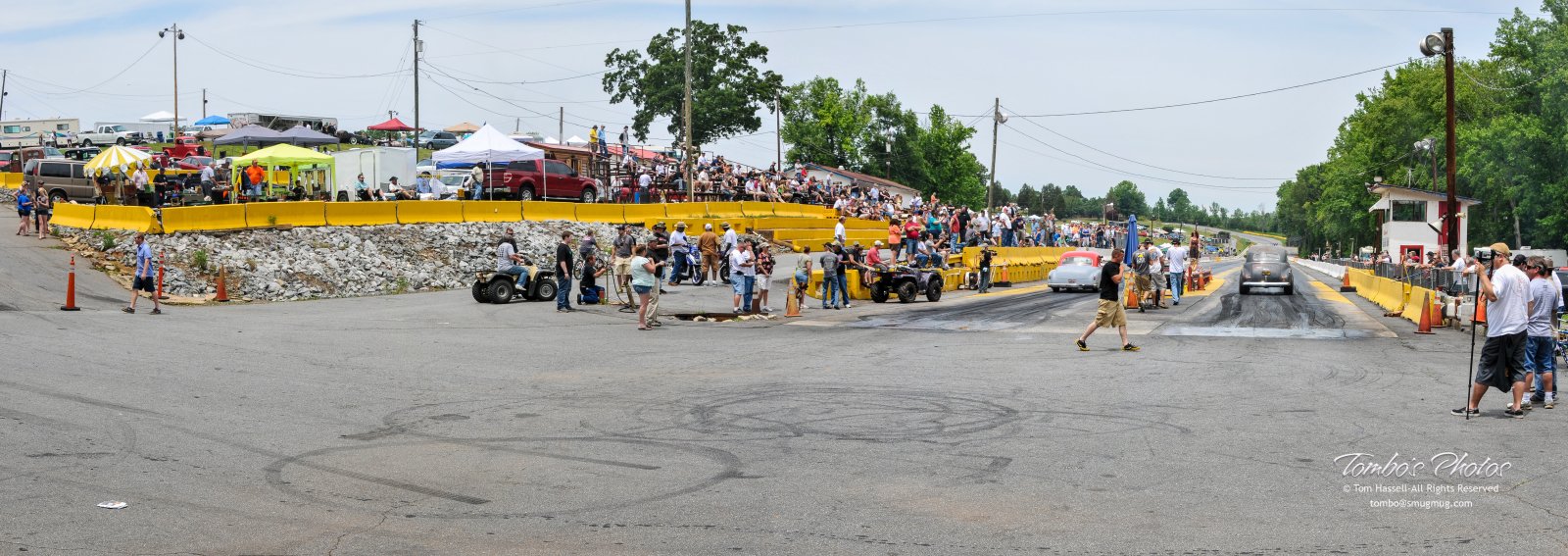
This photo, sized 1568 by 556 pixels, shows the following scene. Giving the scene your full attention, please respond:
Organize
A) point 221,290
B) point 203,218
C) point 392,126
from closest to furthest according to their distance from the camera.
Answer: point 221,290 → point 203,218 → point 392,126

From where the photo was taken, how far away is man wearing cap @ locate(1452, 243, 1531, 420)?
36.3 feet

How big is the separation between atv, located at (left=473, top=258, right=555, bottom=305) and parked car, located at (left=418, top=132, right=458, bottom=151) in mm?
54778

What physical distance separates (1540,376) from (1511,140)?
7049 cm

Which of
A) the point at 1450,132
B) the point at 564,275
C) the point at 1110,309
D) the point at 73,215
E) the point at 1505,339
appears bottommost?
the point at 1110,309

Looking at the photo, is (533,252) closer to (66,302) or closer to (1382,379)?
(66,302)

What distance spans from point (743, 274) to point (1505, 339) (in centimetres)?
1401

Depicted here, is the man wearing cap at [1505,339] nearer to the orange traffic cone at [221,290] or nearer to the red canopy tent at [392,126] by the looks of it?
the orange traffic cone at [221,290]

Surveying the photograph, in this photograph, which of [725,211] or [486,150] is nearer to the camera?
[486,150]

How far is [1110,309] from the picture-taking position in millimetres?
17422

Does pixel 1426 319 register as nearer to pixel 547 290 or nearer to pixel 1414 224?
pixel 547 290

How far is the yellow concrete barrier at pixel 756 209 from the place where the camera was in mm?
43906

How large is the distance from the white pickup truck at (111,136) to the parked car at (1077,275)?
5361cm

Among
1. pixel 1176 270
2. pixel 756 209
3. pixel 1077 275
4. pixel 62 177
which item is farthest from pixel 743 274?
pixel 62 177

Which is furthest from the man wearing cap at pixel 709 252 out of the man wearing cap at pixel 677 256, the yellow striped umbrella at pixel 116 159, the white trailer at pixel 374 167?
the white trailer at pixel 374 167
